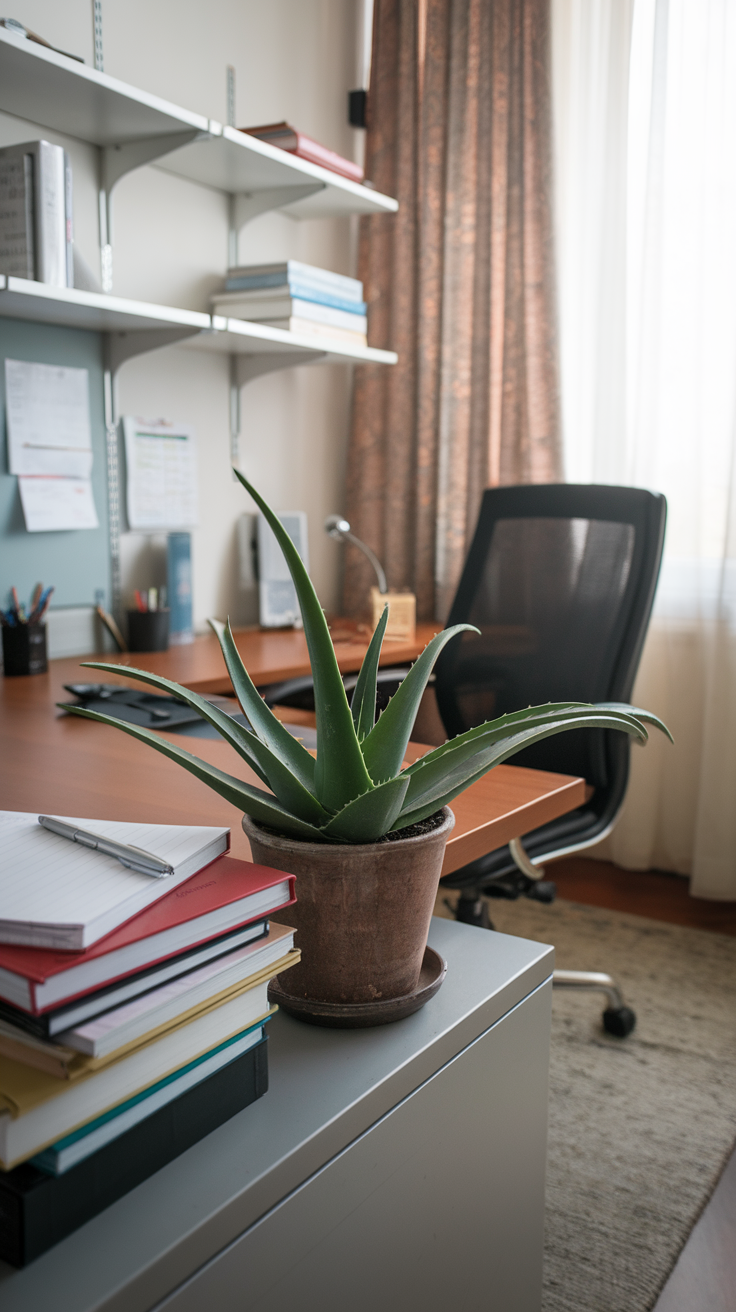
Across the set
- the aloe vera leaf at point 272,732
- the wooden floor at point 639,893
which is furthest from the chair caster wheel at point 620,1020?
the aloe vera leaf at point 272,732

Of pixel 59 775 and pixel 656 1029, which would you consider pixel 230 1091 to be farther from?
pixel 656 1029

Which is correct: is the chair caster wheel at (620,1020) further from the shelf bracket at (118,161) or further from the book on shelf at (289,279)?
the shelf bracket at (118,161)

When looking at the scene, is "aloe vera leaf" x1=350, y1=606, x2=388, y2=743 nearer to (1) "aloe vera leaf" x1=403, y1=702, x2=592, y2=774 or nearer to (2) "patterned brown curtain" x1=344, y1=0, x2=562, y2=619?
(1) "aloe vera leaf" x1=403, y1=702, x2=592, y2=774

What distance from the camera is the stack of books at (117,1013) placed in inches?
19.4

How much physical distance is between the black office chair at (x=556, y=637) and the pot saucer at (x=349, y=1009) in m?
0.88

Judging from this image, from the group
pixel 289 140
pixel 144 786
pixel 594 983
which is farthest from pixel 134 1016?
pixel 289 140

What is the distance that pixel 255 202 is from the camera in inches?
96.2

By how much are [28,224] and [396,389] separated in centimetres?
136

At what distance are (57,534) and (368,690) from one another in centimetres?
148

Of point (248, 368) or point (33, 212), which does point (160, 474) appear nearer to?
point (248, 368)

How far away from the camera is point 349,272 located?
9.74 ft

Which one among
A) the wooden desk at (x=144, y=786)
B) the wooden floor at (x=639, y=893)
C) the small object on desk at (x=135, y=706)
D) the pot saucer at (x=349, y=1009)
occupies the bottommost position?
the wooden floor at (x=639, y=893)

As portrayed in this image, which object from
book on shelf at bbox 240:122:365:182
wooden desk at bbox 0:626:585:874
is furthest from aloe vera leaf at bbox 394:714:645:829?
book on shelf at bbox 240:122:365:182

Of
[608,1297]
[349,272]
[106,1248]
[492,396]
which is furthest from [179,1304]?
[349,272]
